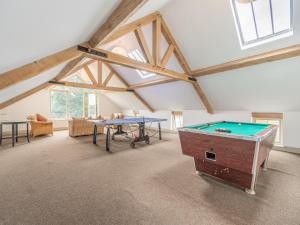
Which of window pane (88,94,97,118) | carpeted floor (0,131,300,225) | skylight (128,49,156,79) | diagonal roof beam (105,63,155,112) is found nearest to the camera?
carpeted floor (0,131,300,225)

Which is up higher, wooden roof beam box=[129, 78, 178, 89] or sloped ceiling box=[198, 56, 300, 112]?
wooden roof beam box=[129, 78, 178, 89]

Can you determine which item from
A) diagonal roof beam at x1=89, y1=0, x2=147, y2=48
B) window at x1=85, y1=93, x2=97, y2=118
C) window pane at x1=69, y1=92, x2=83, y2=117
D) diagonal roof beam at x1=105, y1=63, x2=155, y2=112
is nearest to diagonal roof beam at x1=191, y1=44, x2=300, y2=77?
diagonal roof beam at x1=89, y1=0, x2=147, y2=48

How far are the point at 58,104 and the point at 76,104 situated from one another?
893 mm

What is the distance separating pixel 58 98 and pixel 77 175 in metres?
6.60

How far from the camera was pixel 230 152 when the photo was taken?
6.28 ft

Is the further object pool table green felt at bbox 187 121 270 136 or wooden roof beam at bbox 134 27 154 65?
wooden roof beam at bbox 134 27 154 65

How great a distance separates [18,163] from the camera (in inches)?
124

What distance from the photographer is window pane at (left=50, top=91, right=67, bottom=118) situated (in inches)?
303

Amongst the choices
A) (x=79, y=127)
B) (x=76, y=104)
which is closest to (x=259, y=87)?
(x=79, y=127)

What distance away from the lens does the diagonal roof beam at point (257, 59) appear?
296cm

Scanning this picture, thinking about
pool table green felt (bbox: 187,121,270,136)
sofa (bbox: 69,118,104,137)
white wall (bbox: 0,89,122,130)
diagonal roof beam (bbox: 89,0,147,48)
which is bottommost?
sofa (bbox: 69,118,104,137)

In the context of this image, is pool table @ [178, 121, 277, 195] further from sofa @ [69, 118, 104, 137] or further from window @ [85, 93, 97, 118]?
window @ [85, 93, 97, 118]

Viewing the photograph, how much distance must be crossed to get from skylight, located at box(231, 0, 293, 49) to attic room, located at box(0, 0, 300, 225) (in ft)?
0.06

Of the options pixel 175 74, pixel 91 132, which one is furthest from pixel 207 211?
pixel 91 132
